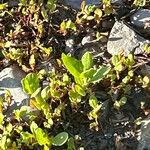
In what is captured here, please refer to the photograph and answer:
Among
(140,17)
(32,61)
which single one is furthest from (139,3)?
(32,61)

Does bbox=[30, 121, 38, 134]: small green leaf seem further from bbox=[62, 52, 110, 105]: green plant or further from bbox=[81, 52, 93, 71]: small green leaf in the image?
bbox=[81, 52, 93, 71]: small green leaf

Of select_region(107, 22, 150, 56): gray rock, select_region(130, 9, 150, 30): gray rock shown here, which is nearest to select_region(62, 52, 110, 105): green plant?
select_region(107, 22, 150, 56): gray rock

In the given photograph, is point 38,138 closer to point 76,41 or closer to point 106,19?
point 76,41

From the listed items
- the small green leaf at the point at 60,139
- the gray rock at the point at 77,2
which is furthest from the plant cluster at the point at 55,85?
the gray rock at the point at 77,2

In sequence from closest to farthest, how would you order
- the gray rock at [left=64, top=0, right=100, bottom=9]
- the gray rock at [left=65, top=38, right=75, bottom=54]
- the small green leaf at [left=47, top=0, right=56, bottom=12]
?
1. the gray rock at [left=65, top=38, right=75, bottom=54]
2. the small green leaf at [left=47, top=0, right=56, bottom=12]
3. the gray rock at [left=64, top=0, right=100, bottom=9]

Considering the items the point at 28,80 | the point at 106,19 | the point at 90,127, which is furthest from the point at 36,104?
the point at 106,19

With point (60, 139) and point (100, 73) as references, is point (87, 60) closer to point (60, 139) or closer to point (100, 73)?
point (100, 73)

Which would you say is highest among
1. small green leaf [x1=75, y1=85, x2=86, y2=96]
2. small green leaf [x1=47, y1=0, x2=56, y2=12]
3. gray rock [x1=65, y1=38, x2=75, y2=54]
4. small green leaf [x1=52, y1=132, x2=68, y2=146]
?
small green leaf [x1=47, y1=0, x2=56, y2=12]
